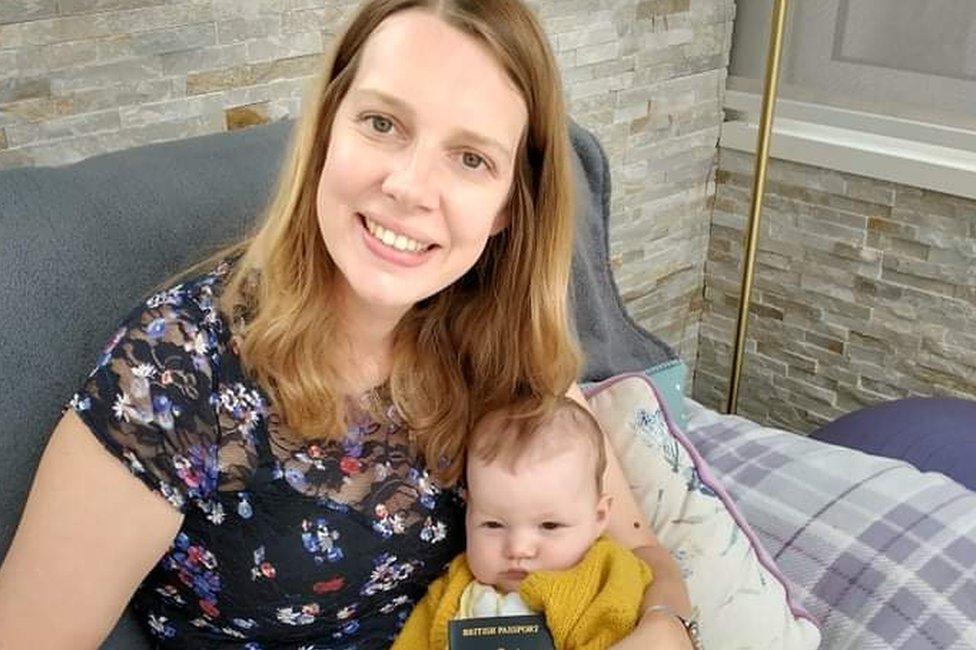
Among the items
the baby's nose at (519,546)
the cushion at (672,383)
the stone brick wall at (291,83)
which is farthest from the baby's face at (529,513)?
the stone brick wall at (291,83)

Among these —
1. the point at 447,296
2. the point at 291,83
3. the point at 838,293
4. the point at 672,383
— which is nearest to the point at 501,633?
the point at 447,296

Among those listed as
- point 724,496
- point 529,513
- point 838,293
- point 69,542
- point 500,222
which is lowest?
point 838,293

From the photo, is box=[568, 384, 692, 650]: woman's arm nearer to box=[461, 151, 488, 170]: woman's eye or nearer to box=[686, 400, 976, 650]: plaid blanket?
box=[686, 400, 976, 650]: plaid blanket

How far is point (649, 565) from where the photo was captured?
1215mm

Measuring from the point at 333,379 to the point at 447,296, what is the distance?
21 centimetres

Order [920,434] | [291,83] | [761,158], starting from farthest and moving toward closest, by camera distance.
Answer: [761,158] < [920,434] < [291,83]

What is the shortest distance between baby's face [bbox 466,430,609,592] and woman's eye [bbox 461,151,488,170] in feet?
1.04

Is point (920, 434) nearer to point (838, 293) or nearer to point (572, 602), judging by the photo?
point (838, 293)

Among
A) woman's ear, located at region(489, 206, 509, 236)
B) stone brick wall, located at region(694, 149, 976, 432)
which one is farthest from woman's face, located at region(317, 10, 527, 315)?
stone brick wall, located at region(694, 149, 976, 432)

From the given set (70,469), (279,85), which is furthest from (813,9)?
(70,469)

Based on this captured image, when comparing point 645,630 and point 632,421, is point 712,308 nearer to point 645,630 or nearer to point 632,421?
point 632,421

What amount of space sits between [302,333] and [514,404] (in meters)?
0.27

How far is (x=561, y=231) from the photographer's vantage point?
1120 millimetres

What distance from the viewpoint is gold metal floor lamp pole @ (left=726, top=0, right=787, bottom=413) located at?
1766 mm
